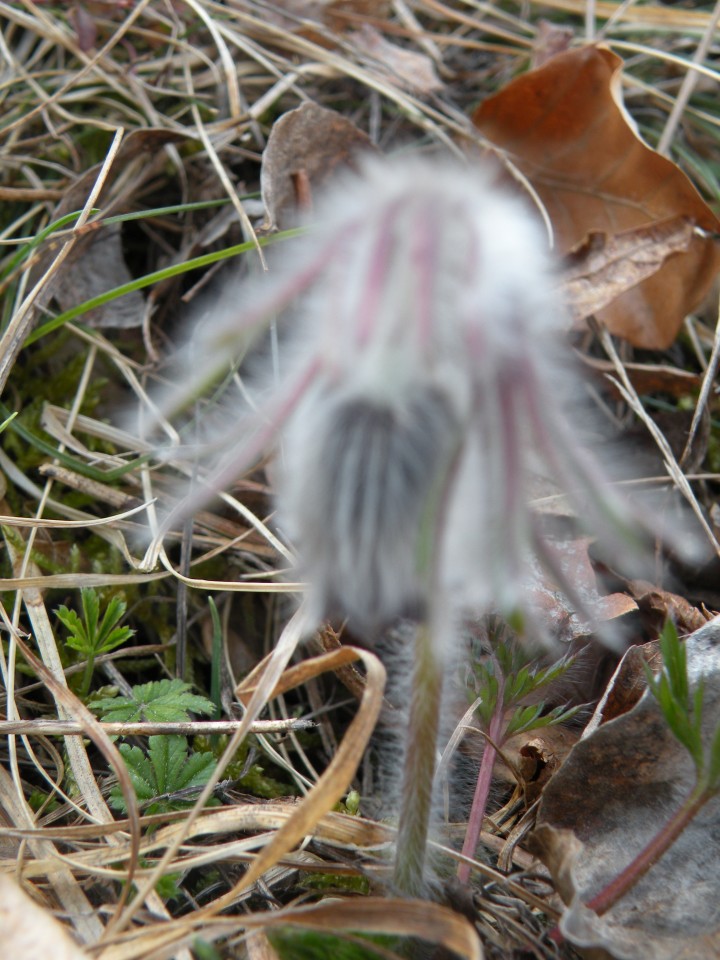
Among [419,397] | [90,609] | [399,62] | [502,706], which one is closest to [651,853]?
[502,706]

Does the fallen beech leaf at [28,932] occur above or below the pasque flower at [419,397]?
below

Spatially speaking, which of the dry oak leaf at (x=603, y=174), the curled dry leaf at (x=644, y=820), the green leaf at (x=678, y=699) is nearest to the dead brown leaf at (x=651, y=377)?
the dry oak leaf at (x=603, y=174)

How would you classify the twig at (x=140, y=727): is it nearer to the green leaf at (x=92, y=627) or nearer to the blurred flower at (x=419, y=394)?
the green leaf at (x=92, y=627)

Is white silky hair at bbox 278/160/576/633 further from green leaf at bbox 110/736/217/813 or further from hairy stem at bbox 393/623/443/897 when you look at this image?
green leaf at bbox 110/736/217/813

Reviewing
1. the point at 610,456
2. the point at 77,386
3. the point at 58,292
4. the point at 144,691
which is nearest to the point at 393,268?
the point at 610,456

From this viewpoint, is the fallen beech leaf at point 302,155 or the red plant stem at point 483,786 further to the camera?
the fallen beech leaf at point 302,155

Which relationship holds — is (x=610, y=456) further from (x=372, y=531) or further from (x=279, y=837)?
(x=279, y=837)

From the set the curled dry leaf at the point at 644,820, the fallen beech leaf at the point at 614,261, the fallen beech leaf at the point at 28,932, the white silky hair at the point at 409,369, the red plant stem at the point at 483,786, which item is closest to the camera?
the white silky hair at the point at 409,369
